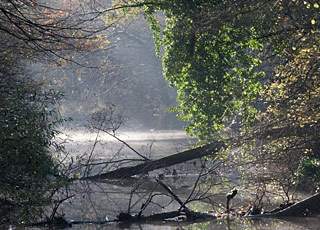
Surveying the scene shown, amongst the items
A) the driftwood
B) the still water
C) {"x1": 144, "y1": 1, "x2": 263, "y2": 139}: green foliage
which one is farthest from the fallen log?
the driftwood

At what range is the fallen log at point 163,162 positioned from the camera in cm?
2005

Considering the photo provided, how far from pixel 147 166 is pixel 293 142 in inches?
239

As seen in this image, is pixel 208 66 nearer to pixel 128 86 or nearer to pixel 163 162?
pixel 163 162

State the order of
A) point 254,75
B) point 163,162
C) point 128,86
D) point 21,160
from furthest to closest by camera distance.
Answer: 1. point 128,86
2. point 163,162
3. point 254,75
4. point 21,160

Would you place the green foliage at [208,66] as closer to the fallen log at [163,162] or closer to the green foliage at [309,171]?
the fallen log at [163,162]

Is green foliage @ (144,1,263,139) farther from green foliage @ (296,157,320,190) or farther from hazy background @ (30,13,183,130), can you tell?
hazy background @ (30,13,183,130)

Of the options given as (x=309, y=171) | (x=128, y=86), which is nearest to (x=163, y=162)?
(x=309, y=171)

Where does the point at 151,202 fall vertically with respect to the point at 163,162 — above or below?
below

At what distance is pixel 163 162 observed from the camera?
21.2 metres

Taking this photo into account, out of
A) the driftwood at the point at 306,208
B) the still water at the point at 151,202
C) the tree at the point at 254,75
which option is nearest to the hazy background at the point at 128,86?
the still water at the point at 151,202

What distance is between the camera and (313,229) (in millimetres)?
12203

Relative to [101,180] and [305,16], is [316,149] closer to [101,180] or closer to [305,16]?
[305,16]

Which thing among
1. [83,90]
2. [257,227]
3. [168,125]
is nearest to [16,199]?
[257,227]

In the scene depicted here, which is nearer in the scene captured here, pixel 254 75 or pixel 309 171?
pixel 309 171
